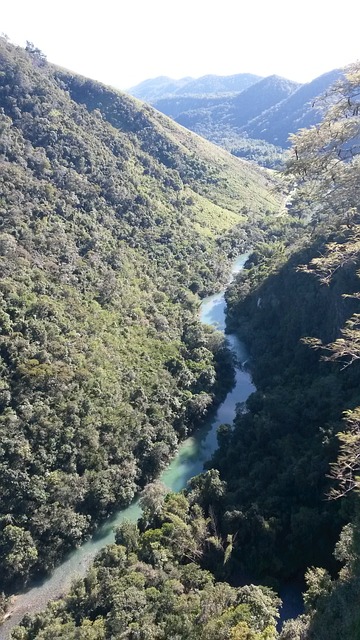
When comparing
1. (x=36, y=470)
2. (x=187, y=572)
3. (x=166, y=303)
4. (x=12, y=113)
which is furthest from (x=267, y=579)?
(x=12, y=113)

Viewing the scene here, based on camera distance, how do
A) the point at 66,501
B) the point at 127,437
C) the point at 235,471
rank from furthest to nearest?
the point at 127,437 < the point at 235,471 < the point at 66,501

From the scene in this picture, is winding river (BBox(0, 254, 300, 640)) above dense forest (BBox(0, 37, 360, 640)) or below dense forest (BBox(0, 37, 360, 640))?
below

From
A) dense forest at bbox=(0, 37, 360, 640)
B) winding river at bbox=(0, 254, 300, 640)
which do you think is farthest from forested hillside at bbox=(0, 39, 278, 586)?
winding river at bbox=(0, 254, 300, 640)

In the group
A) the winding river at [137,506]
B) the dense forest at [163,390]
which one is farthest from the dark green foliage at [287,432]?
the winding river at [137,506]

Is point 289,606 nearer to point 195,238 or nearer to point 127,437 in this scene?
point 127,437

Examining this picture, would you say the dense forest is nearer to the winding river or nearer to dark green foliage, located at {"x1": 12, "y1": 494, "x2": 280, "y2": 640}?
dark green foliage, located at {"x1": 12, "y1": 494, "x2": 280, "y2": 640}
